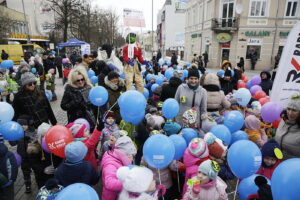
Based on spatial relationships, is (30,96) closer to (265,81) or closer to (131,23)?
(265,81)

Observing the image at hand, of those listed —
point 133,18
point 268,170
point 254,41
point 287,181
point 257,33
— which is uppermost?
point 257,33

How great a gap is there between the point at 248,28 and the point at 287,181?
2339 cm

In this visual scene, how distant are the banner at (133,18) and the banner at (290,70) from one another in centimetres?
859

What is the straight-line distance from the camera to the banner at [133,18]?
Answer: 1057cm

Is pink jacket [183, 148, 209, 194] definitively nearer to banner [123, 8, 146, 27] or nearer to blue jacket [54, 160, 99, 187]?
blue jacket [54, 160, 99, 187]

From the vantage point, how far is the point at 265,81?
19.7ft

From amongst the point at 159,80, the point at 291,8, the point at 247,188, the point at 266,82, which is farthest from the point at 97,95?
the point at 291,8

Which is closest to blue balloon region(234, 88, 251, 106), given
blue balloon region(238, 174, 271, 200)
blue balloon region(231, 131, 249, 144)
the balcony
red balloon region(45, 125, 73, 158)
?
blue balloon region(231, 131, 249, 144)

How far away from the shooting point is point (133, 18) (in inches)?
422

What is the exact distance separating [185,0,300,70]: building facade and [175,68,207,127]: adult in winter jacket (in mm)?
20533

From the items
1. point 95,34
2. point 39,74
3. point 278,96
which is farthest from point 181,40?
point 278,96

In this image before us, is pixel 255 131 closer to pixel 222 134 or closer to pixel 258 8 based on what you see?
pixel 222 134

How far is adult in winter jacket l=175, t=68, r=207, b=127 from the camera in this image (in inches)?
144

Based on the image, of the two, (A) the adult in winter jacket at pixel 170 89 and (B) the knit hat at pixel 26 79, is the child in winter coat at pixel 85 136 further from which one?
(A) the adult in winter jacket at pixel 170 89
